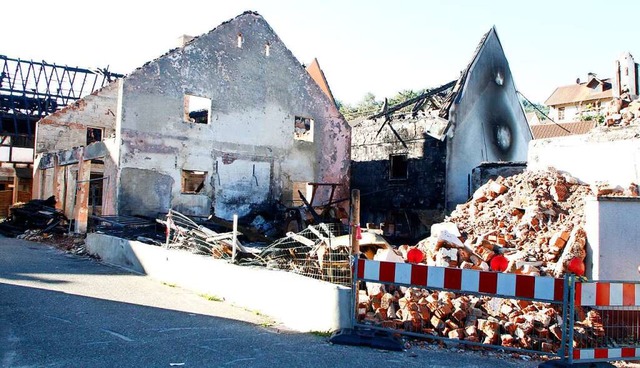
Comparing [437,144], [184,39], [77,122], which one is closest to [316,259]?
[437,144]

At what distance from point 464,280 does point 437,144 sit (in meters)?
14.4

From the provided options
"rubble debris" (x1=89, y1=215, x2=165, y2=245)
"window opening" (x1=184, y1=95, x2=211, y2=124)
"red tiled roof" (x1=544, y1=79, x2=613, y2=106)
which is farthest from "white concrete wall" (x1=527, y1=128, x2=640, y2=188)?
"red tiled roof" (x1=544, y1=79, x2=613, y2=106)

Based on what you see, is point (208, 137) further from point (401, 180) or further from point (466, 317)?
point (466, 317)

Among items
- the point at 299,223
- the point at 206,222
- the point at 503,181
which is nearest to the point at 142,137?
the point at 206,222

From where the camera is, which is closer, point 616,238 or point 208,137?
point 616,238

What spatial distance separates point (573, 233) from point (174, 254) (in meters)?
7.37

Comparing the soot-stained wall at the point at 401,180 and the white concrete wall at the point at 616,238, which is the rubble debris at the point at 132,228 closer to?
the soot-stained wall at the point at 401,180

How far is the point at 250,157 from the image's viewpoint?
1961cm

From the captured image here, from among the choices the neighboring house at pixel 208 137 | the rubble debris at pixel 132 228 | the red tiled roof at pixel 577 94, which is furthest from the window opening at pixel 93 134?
the red tiled roof at pixel 577 94

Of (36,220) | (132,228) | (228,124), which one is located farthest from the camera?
(36,220)

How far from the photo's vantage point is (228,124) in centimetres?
1898

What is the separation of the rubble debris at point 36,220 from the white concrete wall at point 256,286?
875cm

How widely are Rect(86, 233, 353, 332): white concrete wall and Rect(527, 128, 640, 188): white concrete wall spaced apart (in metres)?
6.68

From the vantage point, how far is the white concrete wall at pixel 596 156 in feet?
32.4
